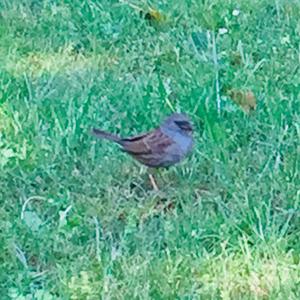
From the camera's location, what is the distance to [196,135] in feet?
15.3

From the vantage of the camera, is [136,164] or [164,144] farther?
[136,164]

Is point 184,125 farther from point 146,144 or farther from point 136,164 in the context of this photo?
point 136,164

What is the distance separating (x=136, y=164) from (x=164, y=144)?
218 millimetres

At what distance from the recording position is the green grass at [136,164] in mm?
3678

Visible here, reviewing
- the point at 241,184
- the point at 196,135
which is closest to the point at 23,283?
the point at 241,184

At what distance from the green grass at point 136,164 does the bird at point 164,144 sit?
0.10m

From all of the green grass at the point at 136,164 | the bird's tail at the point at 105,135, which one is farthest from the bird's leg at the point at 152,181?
the bird's tail at the point at 105,135

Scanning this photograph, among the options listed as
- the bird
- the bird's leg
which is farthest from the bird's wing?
the bird's leg

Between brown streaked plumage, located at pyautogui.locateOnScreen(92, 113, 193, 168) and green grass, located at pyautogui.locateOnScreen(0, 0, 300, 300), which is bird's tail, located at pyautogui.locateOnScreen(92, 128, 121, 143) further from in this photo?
green grass, located at pyautogui.locateOnScreen(0, 0, 300, 300)

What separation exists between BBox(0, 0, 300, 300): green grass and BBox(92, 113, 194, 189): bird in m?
0.10

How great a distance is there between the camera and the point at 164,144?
171 inches

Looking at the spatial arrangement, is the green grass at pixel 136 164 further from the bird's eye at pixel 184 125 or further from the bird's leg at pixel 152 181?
the bird's eye at pixel 184 125

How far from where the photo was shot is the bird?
4.32 m

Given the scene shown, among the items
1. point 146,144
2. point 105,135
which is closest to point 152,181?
point 146,144
